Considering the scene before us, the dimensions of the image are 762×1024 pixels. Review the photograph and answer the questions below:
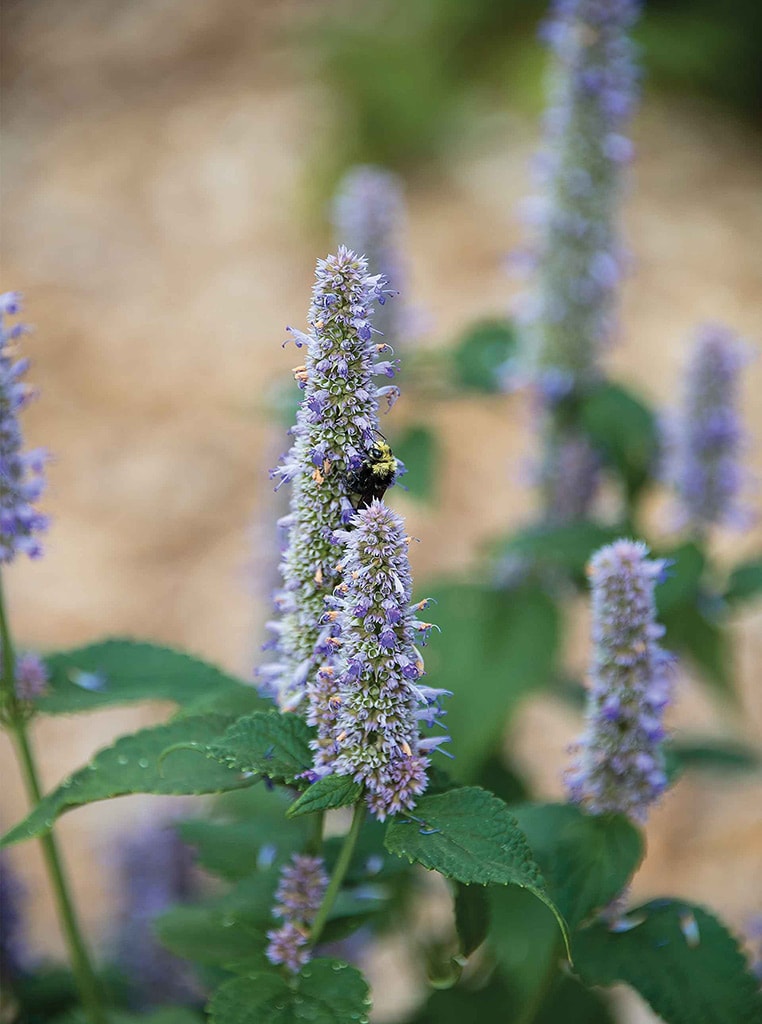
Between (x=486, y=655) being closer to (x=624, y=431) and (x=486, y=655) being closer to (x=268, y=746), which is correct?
(x=624, y=431)

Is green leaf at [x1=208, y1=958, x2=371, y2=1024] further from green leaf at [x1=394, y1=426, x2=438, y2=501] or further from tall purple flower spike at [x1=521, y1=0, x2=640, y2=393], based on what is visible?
tall purple flower spike at [x1=521, y1=0, x2=640, y2=393]

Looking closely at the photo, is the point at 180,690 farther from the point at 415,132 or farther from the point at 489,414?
the point at 415,132

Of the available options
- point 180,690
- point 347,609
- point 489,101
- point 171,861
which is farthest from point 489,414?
point 347,609

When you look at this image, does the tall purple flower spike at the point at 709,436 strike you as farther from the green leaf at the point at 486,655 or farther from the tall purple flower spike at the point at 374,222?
the tall purple flower spike at the point at 374,222

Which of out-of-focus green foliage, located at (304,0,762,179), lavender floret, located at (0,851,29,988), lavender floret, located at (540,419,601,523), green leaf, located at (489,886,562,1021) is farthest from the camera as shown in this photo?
out-of-focus green foliage, located at (304,0,762,179)

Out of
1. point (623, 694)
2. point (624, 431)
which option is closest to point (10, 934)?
point (623, 694)

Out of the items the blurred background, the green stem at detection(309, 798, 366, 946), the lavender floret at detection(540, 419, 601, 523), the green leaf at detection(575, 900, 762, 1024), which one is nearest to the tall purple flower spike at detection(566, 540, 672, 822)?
the green leaf at detection(575, 900, 762, 1024)

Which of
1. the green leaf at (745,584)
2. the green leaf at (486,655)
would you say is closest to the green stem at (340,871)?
the green leaf at (486,655)
